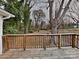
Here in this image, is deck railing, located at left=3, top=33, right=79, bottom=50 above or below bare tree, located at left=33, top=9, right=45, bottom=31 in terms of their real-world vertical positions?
below

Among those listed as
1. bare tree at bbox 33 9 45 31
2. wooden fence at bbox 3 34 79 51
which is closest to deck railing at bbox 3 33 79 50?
wooden fence at bbox 3 34 79 51

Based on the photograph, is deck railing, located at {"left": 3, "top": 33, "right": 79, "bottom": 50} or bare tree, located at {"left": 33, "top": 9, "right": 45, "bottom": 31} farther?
bare tree, located at {"left": 33, "top": 9, "right": 45, "bottom": 31}

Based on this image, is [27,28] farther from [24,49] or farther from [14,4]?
[24,49]

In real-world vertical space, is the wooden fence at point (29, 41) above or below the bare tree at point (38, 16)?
below

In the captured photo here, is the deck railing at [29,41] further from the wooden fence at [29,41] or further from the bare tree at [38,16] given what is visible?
the bare tree at [38,16]

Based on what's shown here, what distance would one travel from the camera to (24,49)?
11789 mm

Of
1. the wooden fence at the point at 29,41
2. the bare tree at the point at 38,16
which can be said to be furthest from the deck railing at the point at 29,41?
the bare tree at the point at 38,16

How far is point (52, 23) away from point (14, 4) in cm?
347

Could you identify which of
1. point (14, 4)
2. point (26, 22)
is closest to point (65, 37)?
point (14, 4)

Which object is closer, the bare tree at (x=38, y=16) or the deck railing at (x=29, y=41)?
the deck railing at (x=29, y=41)

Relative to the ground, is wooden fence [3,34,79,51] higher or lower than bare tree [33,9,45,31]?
lower

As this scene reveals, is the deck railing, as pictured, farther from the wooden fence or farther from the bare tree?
the bare tree

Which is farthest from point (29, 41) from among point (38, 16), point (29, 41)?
point (38, 16)

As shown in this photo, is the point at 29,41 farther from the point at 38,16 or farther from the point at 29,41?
the point at 38,16
